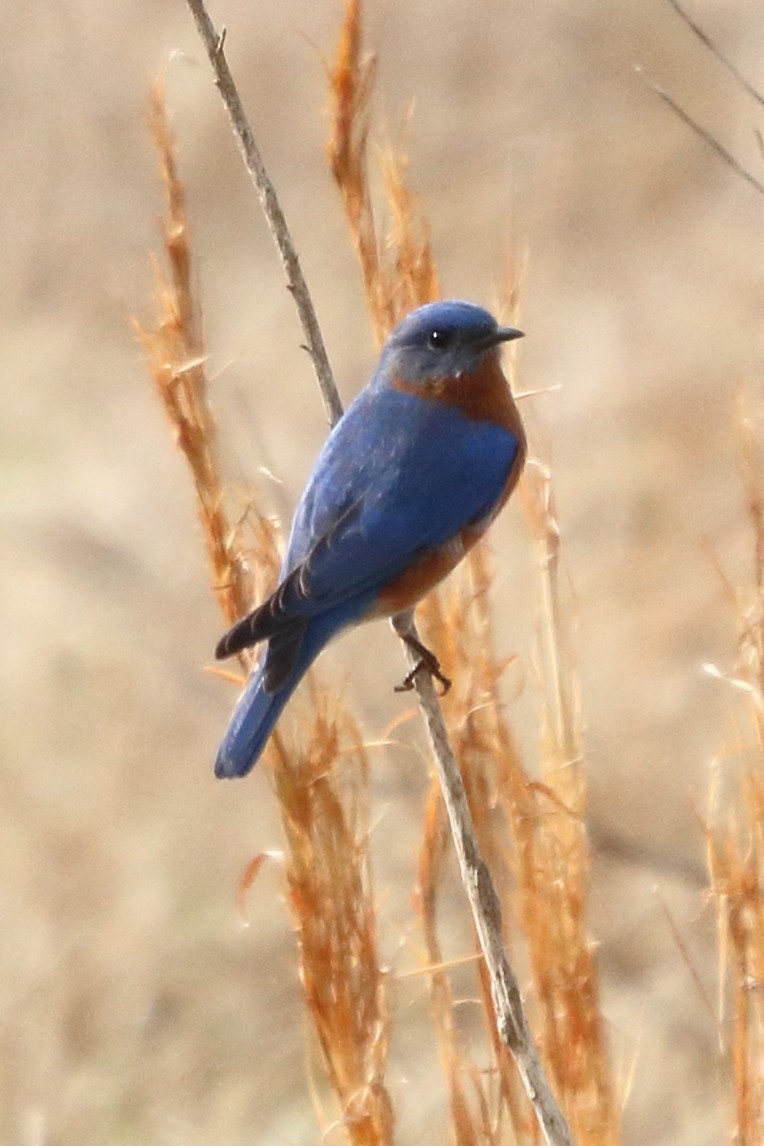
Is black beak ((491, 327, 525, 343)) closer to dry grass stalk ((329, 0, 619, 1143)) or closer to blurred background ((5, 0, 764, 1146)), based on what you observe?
dry grass stalk ((329, 0, 619, 1143))

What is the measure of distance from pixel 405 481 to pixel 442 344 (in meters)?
0.21

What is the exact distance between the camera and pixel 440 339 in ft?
8.16

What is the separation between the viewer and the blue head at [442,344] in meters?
2.43

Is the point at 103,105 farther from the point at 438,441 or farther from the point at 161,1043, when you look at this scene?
the point at 438,441

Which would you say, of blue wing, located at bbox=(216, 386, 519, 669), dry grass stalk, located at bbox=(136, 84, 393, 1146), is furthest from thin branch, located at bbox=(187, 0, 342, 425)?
blue wing, located at bbox=(216, 386, 519, 669)

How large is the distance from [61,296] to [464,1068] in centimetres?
445

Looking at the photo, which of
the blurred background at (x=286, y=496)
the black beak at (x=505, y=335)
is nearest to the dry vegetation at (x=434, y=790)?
the black beak at (x=505, y=335)

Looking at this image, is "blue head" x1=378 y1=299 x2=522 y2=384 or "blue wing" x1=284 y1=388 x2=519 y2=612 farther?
"blue head" x1=378 y1=299 x2=522 y2=384

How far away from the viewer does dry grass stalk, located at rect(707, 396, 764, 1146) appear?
1.65 meters

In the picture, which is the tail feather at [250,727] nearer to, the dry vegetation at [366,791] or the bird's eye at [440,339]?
the dry vegetation at [366,791]

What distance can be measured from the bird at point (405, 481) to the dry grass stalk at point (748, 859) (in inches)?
18.1

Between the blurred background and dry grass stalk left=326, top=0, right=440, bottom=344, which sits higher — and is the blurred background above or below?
below

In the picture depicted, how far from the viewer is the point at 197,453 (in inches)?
67.6

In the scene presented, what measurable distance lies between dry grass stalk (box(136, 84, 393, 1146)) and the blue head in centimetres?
73
